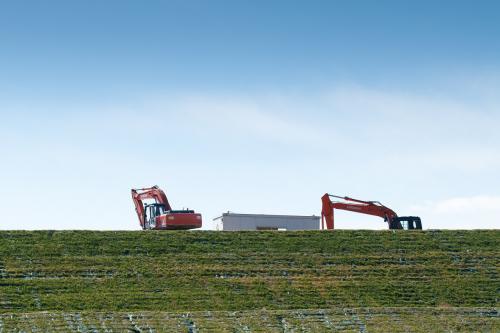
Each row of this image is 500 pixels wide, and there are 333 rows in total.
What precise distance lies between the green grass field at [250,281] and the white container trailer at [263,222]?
30.0 ft

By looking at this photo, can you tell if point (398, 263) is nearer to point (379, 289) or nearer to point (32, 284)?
point (379, 289)

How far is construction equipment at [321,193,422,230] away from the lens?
187 feet

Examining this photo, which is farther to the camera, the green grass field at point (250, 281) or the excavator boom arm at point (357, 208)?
the excavator boom arm at point (357, 208)

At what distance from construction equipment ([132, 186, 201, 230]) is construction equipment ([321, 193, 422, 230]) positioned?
328 inches

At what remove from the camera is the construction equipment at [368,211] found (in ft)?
187

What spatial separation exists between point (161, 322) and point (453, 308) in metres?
12.6

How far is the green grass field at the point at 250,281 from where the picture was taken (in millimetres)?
36906

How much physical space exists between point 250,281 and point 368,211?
1742 cm

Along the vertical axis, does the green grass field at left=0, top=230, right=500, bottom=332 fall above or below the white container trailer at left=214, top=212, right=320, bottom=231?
below

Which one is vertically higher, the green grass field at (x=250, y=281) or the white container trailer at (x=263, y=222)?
the white container trailer at (x=263, y=222)

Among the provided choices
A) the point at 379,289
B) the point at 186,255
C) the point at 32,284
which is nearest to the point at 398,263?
the point at 379,289

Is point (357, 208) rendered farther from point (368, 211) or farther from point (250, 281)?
point (250, 281)

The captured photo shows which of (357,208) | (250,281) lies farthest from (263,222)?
(250,281)

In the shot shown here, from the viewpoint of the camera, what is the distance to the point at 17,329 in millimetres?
34469
